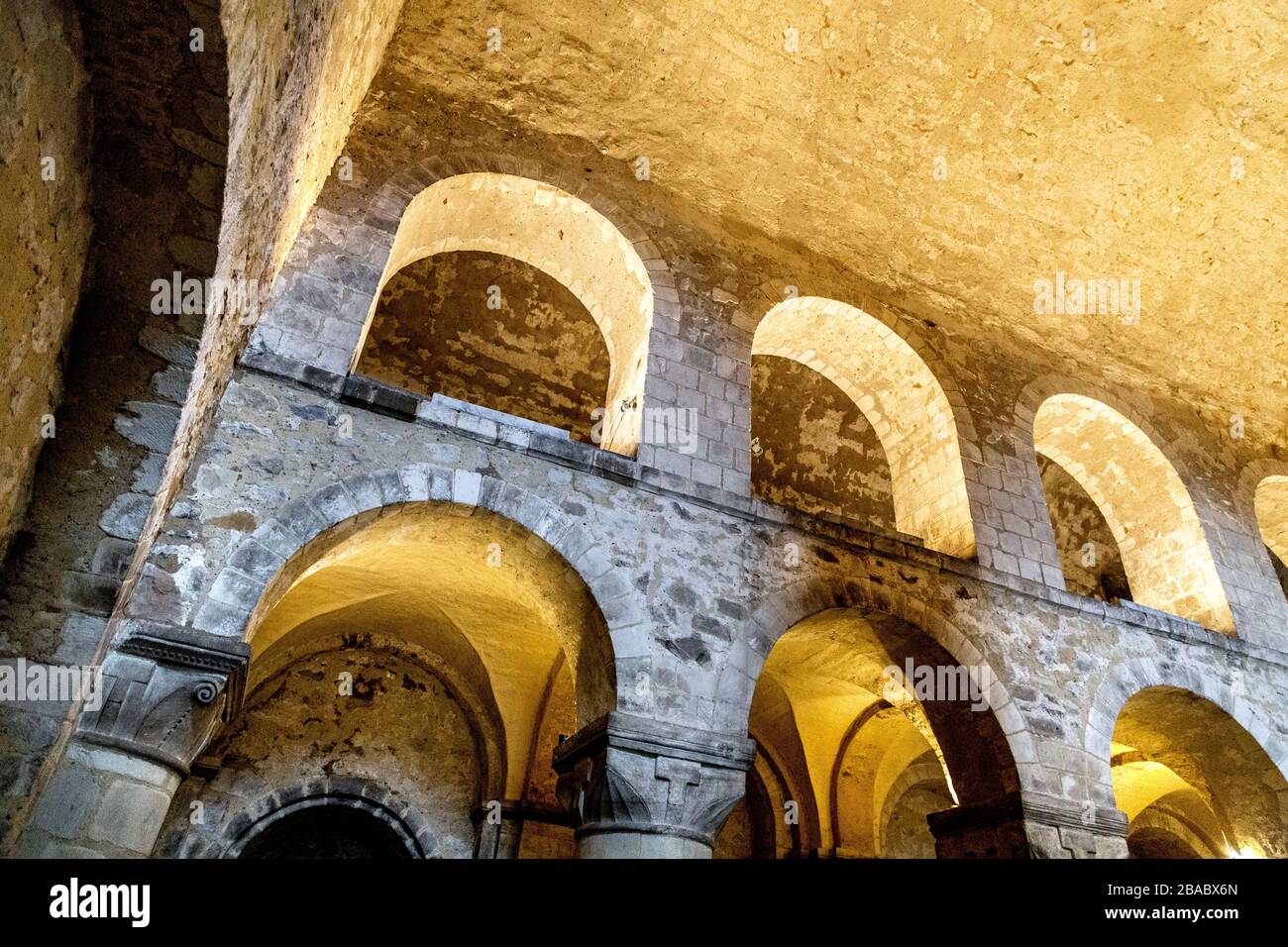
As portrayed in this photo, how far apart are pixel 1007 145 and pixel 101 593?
280 inches

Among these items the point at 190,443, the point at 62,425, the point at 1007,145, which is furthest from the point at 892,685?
the point at 62,425

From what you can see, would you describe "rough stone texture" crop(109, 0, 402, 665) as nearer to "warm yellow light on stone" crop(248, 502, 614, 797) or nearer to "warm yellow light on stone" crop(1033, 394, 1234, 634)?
"warm yellow light on stone" crop(248, 502, 614, 797)

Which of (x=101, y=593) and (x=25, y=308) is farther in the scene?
(x=101, y=593)

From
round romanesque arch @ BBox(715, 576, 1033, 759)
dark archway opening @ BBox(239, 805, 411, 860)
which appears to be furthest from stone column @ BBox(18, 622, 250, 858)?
dark archway opening @ BBox(239, 805, 411, 860)

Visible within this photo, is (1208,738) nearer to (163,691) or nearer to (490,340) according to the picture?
(163,691)

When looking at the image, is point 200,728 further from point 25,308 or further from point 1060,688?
point 1060,688

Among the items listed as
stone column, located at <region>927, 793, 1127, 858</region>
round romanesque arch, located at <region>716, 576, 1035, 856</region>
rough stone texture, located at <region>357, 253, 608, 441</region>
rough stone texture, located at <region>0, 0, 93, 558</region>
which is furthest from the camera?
rough stone texture, located at <region>357, 253, 608, 441</region>

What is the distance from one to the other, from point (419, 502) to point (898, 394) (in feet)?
15.0

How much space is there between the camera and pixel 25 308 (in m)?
2.65

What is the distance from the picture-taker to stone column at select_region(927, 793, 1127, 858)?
517 centimetres

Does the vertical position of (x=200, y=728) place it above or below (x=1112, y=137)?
below

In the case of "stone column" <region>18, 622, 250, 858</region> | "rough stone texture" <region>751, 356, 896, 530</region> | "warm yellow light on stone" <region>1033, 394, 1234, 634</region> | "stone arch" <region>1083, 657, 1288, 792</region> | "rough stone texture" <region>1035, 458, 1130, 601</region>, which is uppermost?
"rough stone texture" <region>751, 356, 896, 530</region>

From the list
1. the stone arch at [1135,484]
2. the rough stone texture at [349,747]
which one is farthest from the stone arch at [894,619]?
the rough stone texture at [349,747]

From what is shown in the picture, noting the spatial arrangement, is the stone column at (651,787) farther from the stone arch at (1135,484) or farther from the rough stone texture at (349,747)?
the stone arch at (1135,484)
